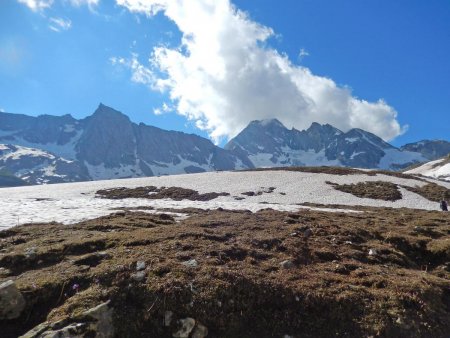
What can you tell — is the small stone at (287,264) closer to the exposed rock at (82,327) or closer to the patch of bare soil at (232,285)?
the patch of bare soil at (232,285)

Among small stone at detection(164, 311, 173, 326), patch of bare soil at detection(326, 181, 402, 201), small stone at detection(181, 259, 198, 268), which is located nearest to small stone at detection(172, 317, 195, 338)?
small stone at detection(164, 311, 173, 326)

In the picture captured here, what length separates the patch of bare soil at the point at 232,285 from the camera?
9680 millimetres

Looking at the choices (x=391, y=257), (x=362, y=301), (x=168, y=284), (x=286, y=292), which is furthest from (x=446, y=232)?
(x=168, y=284)

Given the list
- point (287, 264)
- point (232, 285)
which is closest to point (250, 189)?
point (287, 264)

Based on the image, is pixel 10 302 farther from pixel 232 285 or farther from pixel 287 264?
pixel 287 264

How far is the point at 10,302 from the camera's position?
9.80 m

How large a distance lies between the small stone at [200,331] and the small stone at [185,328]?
0.12m

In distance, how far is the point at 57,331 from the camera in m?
8.70

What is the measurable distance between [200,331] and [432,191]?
5765 cm

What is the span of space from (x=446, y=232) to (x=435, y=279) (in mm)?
11344

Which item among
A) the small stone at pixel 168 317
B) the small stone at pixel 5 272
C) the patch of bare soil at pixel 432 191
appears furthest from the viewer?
the patch of bare soil at pixel 432 191

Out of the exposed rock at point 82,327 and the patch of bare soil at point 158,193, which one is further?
the patch of bare soil at point 158,193

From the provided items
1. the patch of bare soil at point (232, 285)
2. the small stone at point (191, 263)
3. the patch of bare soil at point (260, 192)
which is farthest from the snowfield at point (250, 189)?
the small stone at point (191, 263)

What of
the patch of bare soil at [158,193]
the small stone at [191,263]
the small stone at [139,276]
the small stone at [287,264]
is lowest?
the small stone at [139,276]
